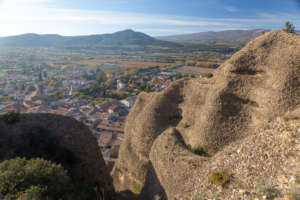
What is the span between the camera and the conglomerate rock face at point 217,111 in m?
11.0

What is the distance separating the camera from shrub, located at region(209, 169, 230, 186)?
26.8 feet

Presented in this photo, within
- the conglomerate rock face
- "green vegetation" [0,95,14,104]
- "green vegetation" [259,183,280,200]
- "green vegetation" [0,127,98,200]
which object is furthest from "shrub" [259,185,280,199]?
"green vegetation" [0,95,14,104]

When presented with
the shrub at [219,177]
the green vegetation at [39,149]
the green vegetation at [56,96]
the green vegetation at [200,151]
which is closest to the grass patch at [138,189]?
the green vegetation at [39,149]

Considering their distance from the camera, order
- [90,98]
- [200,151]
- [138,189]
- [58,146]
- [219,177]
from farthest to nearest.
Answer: [90,98], [138,189], [58,146], [200,151], [219,177]

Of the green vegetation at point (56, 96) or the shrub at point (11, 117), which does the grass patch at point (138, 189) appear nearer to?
the shrub at point (11, 117)

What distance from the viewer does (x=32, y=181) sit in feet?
34.7

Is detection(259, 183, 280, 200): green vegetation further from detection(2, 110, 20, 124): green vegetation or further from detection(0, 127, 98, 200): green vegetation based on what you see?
detection(2, 110, 20, 124): green vegetation

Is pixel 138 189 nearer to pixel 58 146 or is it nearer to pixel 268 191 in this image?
pixel 58 146

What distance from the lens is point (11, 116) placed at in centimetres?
1744

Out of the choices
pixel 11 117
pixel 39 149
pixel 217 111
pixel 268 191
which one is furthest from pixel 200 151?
pixel 11 117

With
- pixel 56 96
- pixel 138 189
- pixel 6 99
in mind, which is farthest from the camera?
pixel 56 96

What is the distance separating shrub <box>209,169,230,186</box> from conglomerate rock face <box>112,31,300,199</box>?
1.57 ft

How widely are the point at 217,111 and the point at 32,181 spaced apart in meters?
11.2

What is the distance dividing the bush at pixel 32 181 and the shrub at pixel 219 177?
7.58 m
